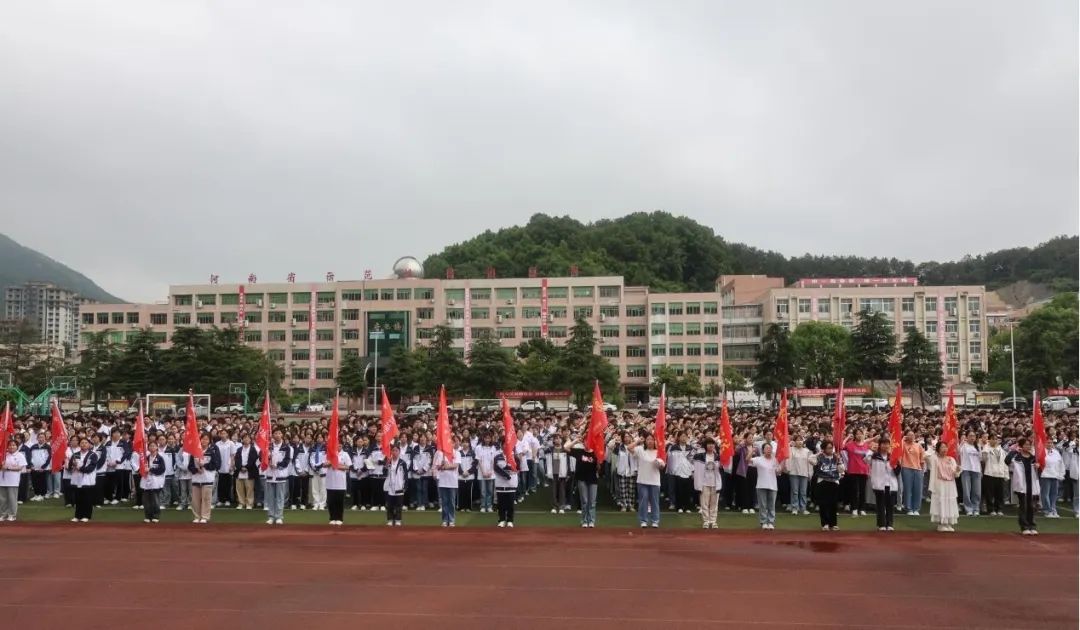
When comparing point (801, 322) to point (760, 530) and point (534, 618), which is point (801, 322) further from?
point (534, 618)

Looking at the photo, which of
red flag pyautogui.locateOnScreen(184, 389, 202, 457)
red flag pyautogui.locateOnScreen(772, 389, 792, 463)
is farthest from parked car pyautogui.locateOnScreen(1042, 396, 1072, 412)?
red flag pyautogui.locateOnScreen(184, 389, 202, 457)

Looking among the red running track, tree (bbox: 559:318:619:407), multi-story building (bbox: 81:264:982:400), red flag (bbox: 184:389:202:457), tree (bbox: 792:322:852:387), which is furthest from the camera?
multi-story building (bbox: 81:264:982:400)

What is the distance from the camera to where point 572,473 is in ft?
57.9

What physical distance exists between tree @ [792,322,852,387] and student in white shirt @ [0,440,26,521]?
61.9 m

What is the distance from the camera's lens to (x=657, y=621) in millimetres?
8922

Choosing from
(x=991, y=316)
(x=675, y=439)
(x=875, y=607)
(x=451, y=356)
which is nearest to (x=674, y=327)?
(x=451, y=356)

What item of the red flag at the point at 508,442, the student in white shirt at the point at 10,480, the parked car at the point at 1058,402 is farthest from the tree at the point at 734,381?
the student in white shirt at the point at 10,480

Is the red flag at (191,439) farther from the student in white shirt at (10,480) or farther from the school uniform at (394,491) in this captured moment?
the school uniform at (394,491)

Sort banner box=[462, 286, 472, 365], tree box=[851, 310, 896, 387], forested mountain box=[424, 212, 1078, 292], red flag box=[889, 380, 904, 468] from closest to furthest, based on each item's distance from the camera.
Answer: red flag box=[889, 380, 904, 468] < tree box=[851, 310, 896, 387] < banner box=[462, 286, 472, 365] < forested mountain box=[424, 212, 1078, 292]

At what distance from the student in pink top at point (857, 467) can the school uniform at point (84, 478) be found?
13294 millimetres

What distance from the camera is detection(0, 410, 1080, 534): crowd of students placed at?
47.9 feet

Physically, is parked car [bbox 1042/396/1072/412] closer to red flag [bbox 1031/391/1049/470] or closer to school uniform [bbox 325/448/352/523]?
red flag [bbox 1031/391/1049/470]

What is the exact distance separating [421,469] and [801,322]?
72.1 metres

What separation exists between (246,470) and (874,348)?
54.3 m
